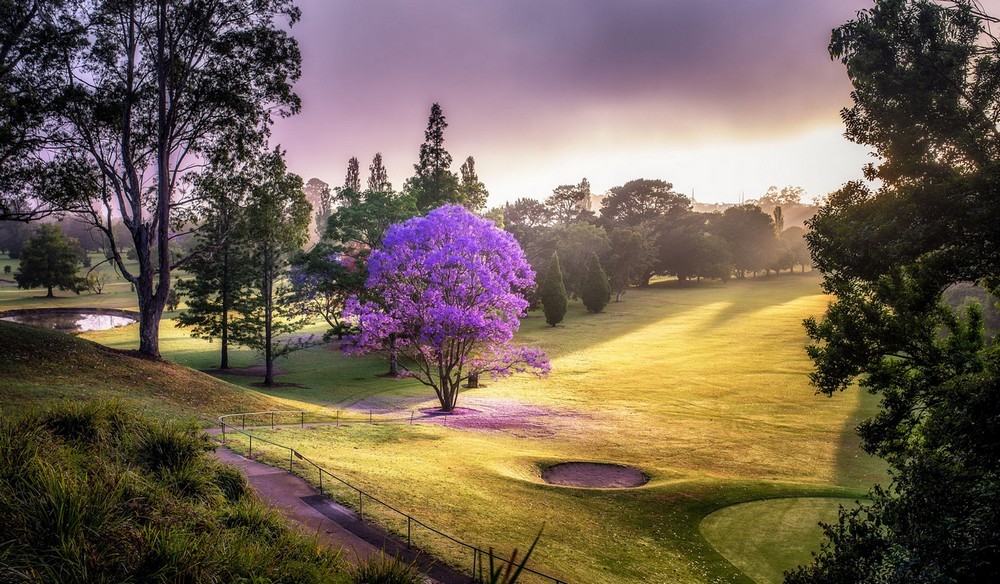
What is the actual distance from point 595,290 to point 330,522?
6801cm

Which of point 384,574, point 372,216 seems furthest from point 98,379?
point 372,216

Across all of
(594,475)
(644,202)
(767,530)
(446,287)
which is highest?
(644,202)

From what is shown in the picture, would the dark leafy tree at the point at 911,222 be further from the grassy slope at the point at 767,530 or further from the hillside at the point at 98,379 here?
the hillside at the point at 98,379

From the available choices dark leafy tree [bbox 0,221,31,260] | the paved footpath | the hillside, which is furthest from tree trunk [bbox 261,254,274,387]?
dark leafy tree [bbox 0,221,31,260]

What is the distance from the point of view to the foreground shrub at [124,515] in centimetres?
631

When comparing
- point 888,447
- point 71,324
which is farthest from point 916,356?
point 71,324

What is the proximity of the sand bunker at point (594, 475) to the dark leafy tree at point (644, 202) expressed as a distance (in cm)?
9641

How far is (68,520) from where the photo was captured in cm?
671

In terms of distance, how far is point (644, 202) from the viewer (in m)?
119

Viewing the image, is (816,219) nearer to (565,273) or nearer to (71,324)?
(565,273)

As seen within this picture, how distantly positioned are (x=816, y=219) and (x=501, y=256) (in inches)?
682

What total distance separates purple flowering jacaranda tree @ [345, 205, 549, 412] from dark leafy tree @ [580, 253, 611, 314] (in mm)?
46578

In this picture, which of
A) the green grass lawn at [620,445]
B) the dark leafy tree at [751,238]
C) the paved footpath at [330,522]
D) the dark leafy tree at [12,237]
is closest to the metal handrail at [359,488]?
the paved footpath at [330,522]

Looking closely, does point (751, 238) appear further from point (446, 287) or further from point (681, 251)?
point (446, 287)
